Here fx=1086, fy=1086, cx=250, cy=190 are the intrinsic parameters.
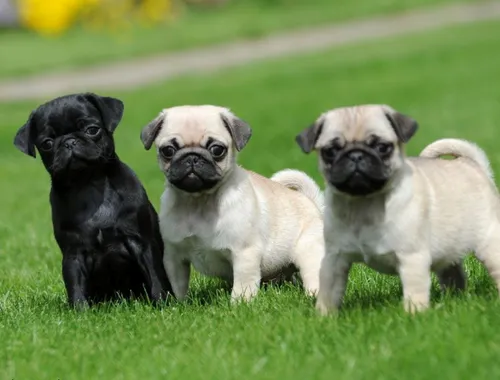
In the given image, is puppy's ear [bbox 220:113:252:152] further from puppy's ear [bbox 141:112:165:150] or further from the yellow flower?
the yellow flower

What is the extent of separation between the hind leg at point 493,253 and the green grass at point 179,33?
94.6 ft

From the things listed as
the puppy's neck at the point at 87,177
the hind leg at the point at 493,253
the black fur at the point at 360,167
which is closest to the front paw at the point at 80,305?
the puppy's neck at the point at 87,177

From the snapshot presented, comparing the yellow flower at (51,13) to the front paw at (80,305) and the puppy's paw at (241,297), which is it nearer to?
the front paw at (80,305)

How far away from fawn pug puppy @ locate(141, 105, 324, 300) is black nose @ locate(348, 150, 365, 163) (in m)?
1.25

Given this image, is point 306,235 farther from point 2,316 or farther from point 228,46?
point 228,46

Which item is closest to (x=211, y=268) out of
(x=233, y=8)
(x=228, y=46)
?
(x=228, y=46)

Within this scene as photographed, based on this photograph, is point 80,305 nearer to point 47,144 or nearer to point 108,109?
point 47,144

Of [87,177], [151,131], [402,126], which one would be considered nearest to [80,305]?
[87,177]

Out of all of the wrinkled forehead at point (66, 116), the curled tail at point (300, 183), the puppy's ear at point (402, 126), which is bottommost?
the curled tail at point (300, 183)

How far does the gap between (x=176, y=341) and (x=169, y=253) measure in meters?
1.24

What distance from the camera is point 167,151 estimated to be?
6773 mm

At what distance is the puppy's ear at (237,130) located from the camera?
22.5 feet

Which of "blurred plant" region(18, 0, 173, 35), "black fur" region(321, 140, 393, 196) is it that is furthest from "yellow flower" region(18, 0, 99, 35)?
"black fur" region(321, 140, 393, 196)

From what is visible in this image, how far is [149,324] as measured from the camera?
6.36 metres
